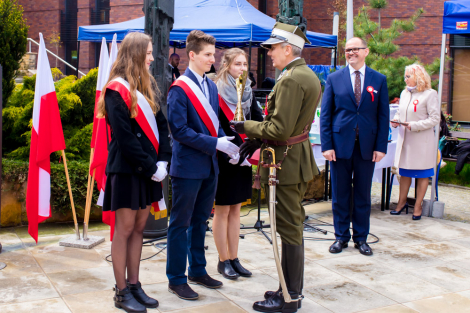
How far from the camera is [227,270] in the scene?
4.29 metres

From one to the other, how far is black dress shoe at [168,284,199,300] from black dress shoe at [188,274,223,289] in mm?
244

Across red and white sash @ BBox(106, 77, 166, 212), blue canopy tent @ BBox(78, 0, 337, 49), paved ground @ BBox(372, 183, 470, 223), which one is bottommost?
paved ground @ BBox(372, 183, 470, 223)

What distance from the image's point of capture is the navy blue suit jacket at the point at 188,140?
367 cm

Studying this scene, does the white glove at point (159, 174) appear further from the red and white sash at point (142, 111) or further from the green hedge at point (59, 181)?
the green hedge at point (59, 181)

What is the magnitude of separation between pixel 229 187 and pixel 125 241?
1058 millimetres

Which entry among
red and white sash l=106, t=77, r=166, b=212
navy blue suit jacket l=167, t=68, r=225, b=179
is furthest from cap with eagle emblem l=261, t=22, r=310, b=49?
red and white sash l=106, t=77, r=166, b=212

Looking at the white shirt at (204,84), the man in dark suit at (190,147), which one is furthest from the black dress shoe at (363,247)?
the white shirt at (204,84)

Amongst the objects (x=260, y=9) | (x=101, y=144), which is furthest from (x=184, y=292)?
(x=260, y=9)

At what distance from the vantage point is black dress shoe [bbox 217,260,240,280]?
4258 mm

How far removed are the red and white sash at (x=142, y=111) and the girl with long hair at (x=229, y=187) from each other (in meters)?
0.80

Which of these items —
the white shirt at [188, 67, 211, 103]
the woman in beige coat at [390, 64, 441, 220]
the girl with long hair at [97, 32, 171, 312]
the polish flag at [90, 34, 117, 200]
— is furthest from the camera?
the woman in beige coat at [390, 64, 441, 220]

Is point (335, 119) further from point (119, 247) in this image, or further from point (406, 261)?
point (119, 247)

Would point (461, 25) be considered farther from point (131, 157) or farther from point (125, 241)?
point (125, 241)

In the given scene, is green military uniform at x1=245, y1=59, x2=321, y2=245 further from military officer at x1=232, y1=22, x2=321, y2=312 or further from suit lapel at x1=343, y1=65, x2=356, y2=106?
suit lapel at x1=343, y1=65, x2=356, y2=106
